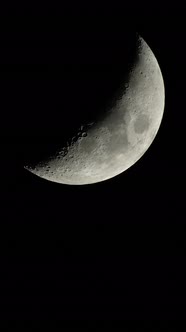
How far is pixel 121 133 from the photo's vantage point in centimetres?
412

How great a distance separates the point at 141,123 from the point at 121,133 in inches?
11.6

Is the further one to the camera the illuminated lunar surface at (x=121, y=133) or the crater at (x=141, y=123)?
the crater at (x=141, y=123)

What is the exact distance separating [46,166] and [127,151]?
976 millimetres

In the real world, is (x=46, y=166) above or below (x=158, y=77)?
below

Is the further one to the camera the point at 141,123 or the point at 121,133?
the point at 141,123

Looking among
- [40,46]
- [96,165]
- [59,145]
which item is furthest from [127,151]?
[40,46]

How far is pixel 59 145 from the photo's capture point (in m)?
4.14

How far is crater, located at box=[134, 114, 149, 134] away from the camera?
4.21 m

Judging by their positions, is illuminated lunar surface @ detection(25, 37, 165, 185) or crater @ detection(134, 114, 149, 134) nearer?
illuminated lunar surface @ detection(25, 37, 165, 185)

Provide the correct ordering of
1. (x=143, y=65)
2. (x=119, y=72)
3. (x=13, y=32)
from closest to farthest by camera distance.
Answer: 1. (x=13, y=32)
2. (x=119, y=72)
3. (x=143, y=65)

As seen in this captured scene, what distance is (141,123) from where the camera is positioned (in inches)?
168

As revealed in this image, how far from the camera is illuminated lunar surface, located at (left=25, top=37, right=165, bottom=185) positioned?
4082mm

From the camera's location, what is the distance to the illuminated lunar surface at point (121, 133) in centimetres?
408

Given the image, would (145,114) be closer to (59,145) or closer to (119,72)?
(119,72)
